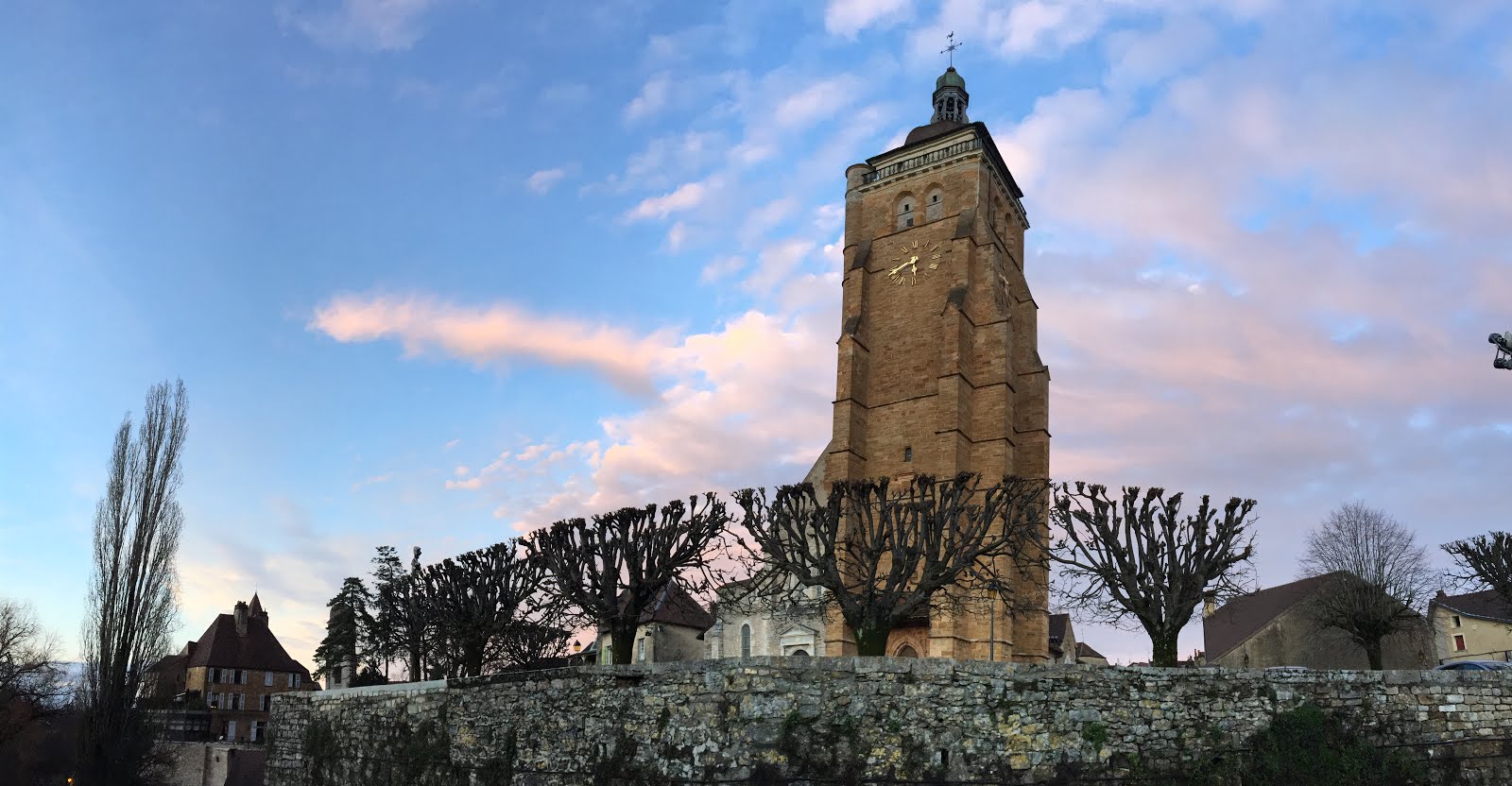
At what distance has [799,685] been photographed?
15008 millimetres

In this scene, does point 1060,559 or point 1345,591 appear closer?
point 1060,559

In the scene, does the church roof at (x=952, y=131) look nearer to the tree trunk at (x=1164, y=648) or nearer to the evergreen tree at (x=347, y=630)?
the tree trunk at (x=1164, y=648)

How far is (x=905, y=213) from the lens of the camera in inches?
1581

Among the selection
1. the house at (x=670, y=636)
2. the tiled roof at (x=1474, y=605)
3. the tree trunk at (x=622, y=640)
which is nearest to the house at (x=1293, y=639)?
the tiled roof at (x=1474, y=605)

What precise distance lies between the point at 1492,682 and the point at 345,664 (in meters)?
44.6

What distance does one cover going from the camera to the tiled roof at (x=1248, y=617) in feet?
142

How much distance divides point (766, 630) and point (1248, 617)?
25272 millimetres

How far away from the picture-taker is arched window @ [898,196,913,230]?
39.8m

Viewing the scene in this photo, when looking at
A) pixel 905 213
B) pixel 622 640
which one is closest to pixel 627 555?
pixel 622 640

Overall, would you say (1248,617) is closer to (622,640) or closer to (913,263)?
(913,263)

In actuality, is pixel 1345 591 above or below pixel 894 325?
below

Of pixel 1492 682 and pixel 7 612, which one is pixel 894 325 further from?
pixel 7 612

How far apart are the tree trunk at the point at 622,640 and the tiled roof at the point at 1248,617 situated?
1208 inches

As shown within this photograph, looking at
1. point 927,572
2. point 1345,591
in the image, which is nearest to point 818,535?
point 927,572
